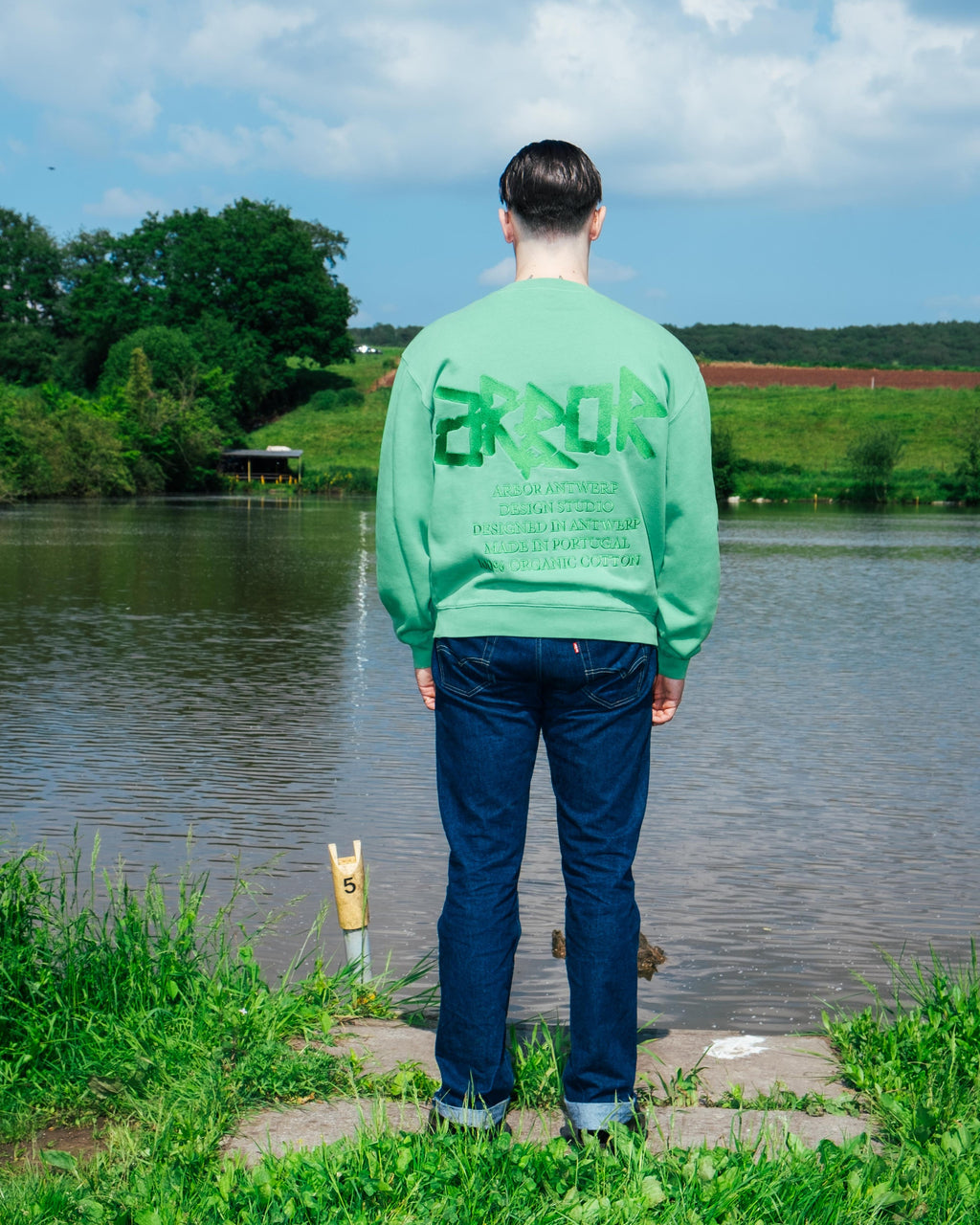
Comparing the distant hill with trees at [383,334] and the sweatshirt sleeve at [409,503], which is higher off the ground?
the distant hill with trees at [383,334]

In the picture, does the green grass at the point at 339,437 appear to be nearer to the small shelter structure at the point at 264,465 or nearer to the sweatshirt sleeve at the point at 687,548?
the small shelter structure at the point at 264,465

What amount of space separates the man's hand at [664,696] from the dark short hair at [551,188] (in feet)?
3.24

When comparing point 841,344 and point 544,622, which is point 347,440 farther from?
point 544,622

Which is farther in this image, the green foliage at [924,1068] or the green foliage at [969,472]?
the green foliage at [969,472]

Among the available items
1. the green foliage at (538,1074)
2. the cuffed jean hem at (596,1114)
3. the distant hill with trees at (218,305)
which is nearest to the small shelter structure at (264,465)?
the distant hill with trees at (218,305)

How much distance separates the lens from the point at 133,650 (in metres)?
13.2

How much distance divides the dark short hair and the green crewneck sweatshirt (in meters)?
Answer: 0.14

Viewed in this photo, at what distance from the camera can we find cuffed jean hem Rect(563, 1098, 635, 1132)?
2789 millimetres

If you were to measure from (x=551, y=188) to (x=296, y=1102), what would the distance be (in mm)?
2044

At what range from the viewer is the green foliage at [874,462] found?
6312cm

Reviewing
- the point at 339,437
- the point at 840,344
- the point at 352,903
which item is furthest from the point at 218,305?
the point at 352,903

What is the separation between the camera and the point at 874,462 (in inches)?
2500

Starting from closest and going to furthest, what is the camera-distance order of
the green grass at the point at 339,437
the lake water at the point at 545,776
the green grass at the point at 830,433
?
the lake water at the point at 545,776
the green grass at the point at 830,433
the green grass at the point at 339,437

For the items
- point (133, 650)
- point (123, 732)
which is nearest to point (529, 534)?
point (123, 732)
